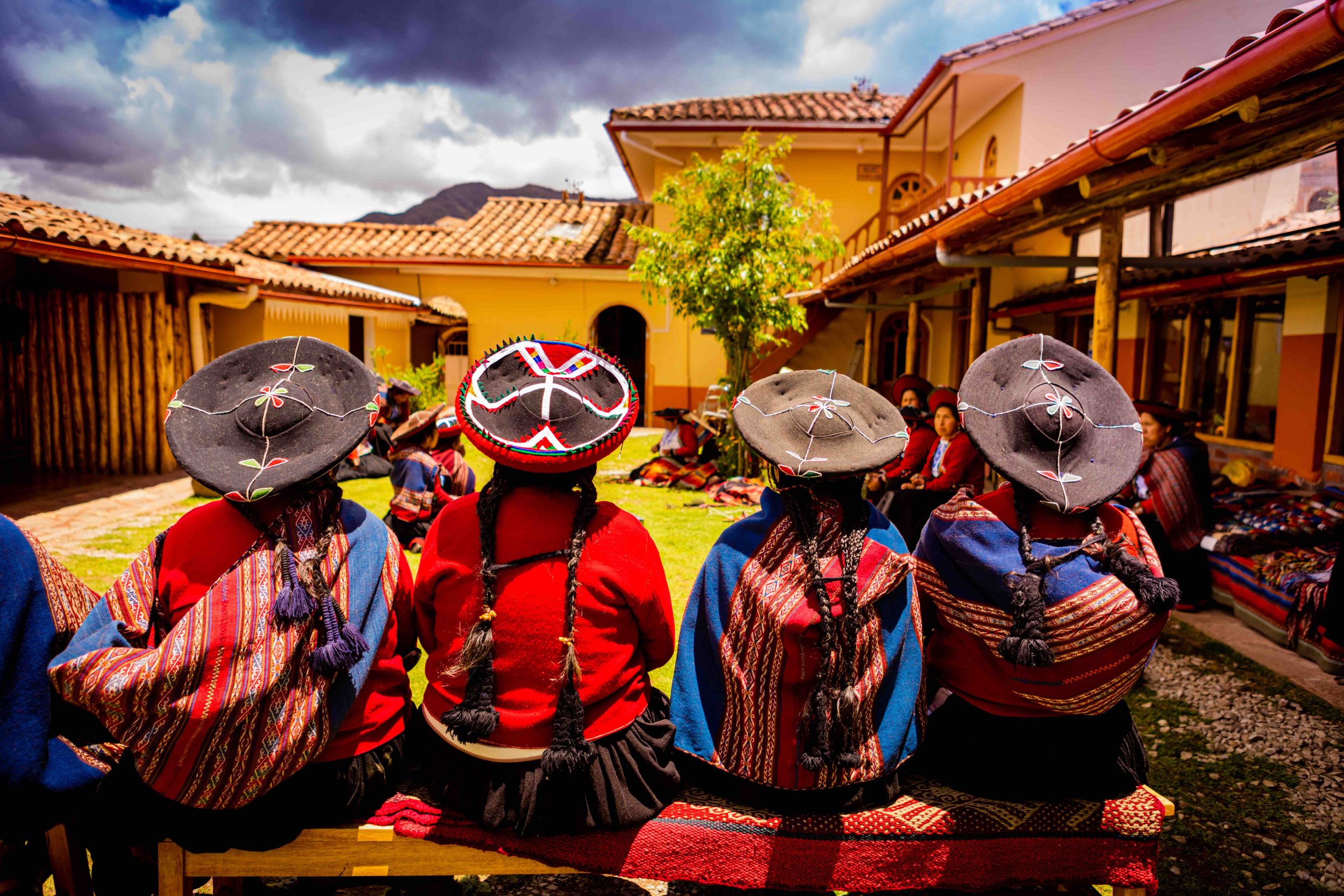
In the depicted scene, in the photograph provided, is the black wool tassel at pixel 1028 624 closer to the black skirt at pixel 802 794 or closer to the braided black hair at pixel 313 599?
the black skirt at pixel 802 794

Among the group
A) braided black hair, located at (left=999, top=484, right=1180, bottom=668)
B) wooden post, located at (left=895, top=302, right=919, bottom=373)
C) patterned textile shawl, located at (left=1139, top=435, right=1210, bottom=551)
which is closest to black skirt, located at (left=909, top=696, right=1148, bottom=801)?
braided black hair, located at (left=999, top=484, right=1180, bottom=668)

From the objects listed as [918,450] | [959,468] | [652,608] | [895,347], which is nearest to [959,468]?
[959,468]

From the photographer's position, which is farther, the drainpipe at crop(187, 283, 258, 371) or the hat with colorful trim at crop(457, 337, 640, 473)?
the drainpipe at crop(187, 283, 258, 371)

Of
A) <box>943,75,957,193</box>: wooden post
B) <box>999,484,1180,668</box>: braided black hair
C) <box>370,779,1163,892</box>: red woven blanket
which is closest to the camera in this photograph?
<box>999,484,1180,668</box>: braided black hair

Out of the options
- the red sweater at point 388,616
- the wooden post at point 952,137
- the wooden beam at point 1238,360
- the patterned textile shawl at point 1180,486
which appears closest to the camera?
the red sweater at point 388,616

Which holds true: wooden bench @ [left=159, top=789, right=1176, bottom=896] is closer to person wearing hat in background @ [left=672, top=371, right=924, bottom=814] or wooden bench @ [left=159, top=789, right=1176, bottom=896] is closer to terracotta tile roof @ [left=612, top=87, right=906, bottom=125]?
person wearing hat in background @ [left=672, top=371, right=924, bottom=814]

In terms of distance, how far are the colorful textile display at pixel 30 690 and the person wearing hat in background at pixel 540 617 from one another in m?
0.83

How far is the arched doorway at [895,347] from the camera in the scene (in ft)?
47.8

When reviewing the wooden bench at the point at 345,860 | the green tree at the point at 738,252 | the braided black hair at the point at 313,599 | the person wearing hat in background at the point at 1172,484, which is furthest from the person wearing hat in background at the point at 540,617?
the green tree at the point at 738,252

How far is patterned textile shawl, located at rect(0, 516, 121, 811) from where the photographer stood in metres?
1.65

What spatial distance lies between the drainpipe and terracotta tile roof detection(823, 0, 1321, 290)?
7.44 meters

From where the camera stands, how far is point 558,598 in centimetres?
182

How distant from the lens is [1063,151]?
3811 mm

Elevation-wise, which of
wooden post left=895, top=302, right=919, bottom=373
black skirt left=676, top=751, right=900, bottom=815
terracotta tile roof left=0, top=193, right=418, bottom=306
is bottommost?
black skirt left=676, top=751, right=900, bottom=815
